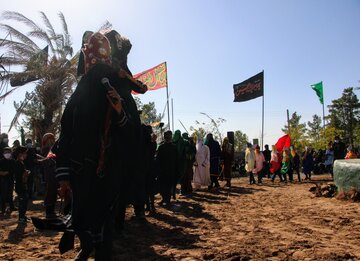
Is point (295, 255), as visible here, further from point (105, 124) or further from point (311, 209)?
point (311, 209)

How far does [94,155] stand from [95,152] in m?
0.03

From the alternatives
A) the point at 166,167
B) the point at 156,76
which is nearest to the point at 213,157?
the point at 166,167

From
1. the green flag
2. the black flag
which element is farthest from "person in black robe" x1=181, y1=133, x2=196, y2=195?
the green flag

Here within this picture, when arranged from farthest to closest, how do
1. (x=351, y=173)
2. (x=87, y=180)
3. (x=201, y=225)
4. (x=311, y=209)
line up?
1. (x=351, y=173)
2. (x=311, y=209)
3. (x=201, y=225)
4. (x=87, y=180)

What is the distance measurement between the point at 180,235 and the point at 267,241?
1.20 meters

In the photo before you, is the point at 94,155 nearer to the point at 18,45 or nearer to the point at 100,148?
the point at 100,148

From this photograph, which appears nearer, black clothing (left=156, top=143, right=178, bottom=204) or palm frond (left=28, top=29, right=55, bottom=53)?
black clothing (left=156, top=143, right=178, bottom=204)

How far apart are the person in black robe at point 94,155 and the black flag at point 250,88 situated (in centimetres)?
1995

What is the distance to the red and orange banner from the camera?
17.8m

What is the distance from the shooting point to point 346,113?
197 ft

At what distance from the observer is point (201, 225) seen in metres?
5.50

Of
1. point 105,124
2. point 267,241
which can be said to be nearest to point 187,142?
point 267,241

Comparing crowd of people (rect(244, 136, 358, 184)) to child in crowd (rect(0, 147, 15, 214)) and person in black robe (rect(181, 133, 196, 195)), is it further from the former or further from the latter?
child in crowd (rect(0, 147, 15, 214))

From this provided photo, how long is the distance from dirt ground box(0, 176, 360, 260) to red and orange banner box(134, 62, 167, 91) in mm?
11322
